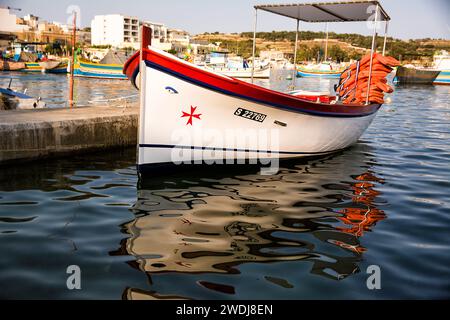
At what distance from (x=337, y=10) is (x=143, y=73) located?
6.54m

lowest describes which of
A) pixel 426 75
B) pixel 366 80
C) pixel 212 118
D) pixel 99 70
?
pixel 212 118

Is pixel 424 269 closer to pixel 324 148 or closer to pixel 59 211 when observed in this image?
pixel 59 211

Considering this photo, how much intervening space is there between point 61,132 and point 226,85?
4.23 meters

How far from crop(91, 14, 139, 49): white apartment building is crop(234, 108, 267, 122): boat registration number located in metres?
155

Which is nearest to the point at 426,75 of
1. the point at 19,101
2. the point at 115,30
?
the point at 19,101

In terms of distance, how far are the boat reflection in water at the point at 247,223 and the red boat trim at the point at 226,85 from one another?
4.85 feet

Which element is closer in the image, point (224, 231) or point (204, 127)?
point (224, 231)

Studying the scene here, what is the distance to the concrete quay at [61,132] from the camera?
8945 millimetres

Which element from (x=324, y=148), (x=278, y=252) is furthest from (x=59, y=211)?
(x=324, y=148)

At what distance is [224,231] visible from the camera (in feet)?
19.5

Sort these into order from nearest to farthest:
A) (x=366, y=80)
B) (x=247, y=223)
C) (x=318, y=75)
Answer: (x=247, y=223), (x=366, y=80), (x=318, y=75)

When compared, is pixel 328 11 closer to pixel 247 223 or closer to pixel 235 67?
pixel 247 223

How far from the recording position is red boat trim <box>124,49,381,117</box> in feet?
25.1
